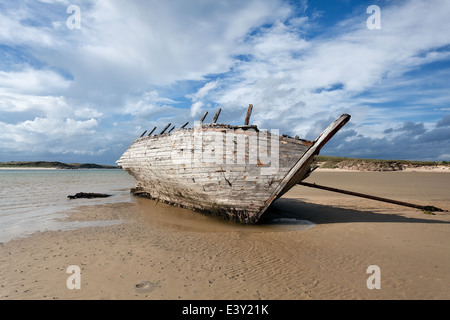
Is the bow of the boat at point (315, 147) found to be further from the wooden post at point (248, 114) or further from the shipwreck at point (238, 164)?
the wooden post at point (248, 114)

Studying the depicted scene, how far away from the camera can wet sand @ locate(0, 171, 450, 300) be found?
10.6 ft

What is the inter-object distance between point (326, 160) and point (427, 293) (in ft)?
160

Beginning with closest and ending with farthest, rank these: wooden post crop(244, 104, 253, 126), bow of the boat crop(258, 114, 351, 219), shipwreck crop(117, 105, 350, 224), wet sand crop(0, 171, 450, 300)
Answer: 1. wet sand crop(0, 171, 450, 300)
2. bow of the boat crop(258, 114, 351, 219)
3. shipwreck crop(117, 105, 350, 224)
4. wooden post crop(244, 104, 253, 126)

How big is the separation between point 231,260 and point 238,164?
265cm

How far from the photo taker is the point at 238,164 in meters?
6.33

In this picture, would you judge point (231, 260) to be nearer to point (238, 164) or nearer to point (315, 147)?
point (238, 164)

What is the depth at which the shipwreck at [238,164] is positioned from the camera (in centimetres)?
620

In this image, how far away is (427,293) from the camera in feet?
10.5

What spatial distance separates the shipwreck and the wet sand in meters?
0.70

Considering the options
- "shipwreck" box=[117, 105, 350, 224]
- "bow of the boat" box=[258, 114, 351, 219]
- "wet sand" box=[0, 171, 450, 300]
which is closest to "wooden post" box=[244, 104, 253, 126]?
"shipwreck" box=[117, 105, 350, 224]

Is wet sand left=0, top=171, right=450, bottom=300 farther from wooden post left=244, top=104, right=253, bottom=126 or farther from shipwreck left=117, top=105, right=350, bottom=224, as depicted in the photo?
wooden post left=244, top=104, right=253, bottom=126

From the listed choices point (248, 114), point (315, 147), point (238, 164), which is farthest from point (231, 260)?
point (248, 114)
